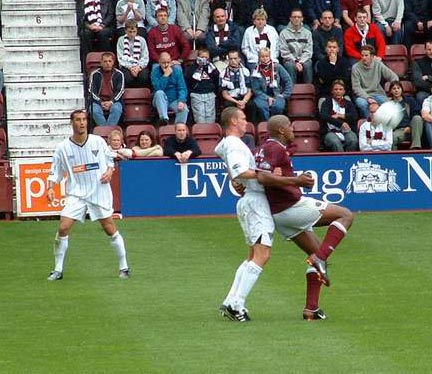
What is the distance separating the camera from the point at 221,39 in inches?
989

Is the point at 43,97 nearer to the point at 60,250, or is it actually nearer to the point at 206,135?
the point at 206,135

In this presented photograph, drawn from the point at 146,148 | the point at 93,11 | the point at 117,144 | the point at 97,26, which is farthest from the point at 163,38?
the point at 117,144

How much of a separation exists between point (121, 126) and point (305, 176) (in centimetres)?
1215

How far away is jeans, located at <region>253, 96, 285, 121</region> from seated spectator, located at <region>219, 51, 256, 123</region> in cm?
18

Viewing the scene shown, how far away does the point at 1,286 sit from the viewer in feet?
52.9

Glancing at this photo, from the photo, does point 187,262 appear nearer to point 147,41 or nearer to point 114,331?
point 114,331

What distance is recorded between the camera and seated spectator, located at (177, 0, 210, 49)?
25.5 meters

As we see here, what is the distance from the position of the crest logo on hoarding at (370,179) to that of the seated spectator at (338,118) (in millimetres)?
939

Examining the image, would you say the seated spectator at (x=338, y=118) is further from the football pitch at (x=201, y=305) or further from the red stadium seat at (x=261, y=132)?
the football pitch at (x=201, y=305)

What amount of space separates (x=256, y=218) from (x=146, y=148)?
955 centimetres

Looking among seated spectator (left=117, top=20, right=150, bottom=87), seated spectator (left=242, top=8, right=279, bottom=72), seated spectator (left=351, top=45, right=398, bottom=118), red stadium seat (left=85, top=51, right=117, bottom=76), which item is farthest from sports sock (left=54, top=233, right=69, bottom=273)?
seated spectator (left=351, top=45, right=398, bottom=118)

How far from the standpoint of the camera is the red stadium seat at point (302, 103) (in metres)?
24.8

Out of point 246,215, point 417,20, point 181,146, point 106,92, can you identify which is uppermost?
point 417,20

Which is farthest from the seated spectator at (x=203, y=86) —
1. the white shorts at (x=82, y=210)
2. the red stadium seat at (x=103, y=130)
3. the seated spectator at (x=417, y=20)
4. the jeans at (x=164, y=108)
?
the white shorts at (x=82, y=210)
